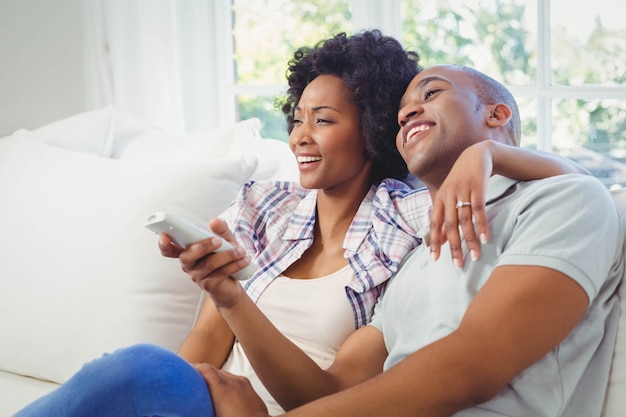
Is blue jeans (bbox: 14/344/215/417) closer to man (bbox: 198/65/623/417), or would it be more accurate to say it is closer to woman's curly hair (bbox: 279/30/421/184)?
man (bbox: 198/65/623/417)

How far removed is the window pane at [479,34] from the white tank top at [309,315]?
3.22ft

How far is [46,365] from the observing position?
179cm

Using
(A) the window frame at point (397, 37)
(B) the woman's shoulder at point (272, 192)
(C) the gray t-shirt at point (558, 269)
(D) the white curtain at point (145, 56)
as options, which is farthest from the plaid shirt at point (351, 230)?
(D) the white curtain at point (145, 56)

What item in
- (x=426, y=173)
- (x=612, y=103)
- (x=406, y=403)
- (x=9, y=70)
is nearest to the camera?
(x=406, y=403)

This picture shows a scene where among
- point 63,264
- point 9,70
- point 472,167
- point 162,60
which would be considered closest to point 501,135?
point 472,167

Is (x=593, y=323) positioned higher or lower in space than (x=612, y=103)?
lower

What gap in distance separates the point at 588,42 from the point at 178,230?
1.45m

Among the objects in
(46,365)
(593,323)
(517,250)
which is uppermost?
(517,250)

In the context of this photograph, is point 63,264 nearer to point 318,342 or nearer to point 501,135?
point 318,342

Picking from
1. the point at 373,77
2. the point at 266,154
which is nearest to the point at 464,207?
the point at 373,77

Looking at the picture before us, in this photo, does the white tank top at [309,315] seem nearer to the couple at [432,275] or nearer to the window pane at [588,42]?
the couple at [432,275]

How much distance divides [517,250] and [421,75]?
0.53 metres

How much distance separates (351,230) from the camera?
1646 mm

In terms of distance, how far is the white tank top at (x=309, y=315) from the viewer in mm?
1567
